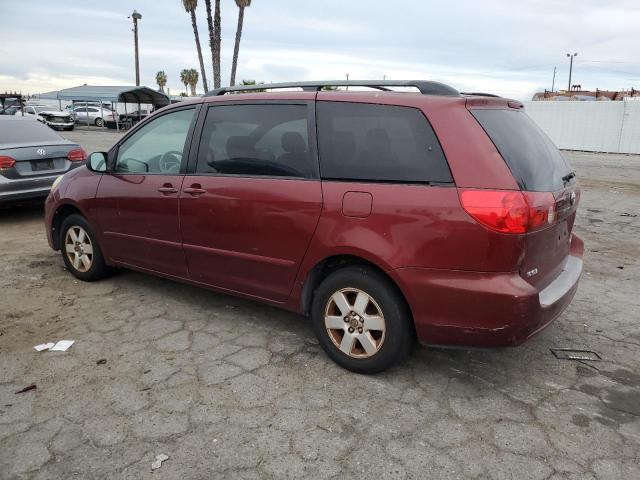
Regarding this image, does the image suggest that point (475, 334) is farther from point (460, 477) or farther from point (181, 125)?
point (181, 125)

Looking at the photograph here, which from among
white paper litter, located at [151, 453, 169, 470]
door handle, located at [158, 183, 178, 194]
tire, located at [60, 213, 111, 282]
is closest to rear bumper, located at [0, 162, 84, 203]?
tire, located at [60, 213, 111, 282]

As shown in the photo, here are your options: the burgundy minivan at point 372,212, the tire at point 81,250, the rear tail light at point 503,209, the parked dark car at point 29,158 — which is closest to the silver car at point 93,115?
the parked dark car at point 29,158

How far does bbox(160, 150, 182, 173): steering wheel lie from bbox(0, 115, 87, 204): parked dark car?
3.90 metres

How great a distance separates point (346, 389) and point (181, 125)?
7.55ft

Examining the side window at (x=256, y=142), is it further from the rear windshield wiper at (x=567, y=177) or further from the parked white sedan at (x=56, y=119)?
the parked white sedan at (x=56, y=119)

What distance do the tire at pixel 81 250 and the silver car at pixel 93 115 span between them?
3360 cm

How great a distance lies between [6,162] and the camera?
22.4 feet

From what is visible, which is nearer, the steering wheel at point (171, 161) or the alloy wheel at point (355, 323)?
the alloy wheel at point (355, 323)

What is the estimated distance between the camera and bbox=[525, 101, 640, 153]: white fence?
75.2 feet

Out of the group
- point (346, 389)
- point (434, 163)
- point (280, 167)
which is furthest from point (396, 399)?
point (280, 167)

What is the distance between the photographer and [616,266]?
555 centimetres

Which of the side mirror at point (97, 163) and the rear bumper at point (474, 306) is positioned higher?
the side mirror at point (97, 163)

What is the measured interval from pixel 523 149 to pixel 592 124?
24365 millimetres

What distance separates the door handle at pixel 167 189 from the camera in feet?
12.7
